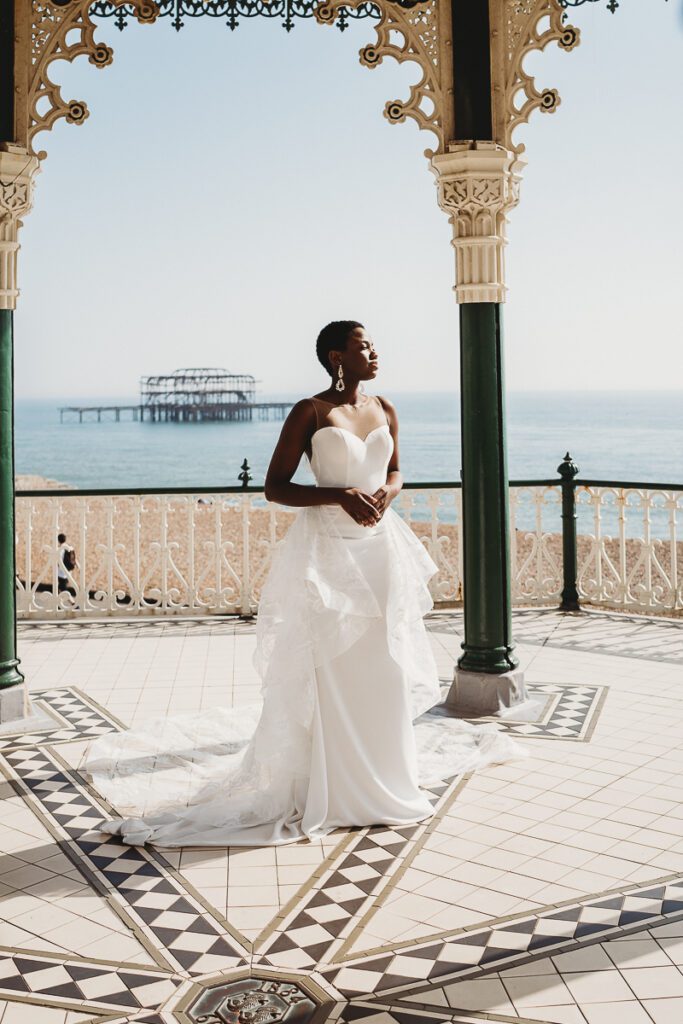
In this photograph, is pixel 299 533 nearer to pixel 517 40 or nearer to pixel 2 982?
pixel 2 982

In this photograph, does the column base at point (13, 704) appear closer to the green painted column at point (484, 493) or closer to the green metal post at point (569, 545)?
the green painted column at point (484, 493)

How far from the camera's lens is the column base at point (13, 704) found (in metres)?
4.99

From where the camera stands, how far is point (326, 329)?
3775mm

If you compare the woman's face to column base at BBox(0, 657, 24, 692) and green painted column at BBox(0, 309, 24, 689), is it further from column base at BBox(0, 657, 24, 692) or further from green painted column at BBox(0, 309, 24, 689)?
column base at BBox(0, 657, 24, 692)

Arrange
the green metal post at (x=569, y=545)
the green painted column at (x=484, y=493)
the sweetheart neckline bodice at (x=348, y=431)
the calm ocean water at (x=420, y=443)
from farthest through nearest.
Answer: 1. the calm ocean water at (x=420, y=443)
2. the green metal post at (x=569, y=545)
3. the green painted column at (x=484, y=493)
4. the sweetheart neckline bodice at (x=348, y=431)

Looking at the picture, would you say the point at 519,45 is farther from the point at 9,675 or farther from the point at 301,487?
the point at 9,675

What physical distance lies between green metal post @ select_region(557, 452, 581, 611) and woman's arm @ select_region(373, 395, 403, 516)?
145 inches

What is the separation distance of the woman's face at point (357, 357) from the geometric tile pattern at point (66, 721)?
7.37ft

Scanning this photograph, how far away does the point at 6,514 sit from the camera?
511 cm

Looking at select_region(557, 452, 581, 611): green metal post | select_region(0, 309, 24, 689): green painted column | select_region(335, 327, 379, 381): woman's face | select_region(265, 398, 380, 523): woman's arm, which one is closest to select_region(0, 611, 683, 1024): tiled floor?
select_region(0, 309, 24, 689): green painted column

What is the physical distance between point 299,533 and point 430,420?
184ft

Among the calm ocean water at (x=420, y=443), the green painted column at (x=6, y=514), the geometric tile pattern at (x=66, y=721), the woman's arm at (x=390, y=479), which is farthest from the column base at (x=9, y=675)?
the calm ocean water at (x=420, y=443)

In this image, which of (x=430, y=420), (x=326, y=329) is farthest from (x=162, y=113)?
(x=326, y=329)

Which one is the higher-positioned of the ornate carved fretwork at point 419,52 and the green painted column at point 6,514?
the ornate carved fretwork at point 419,52
